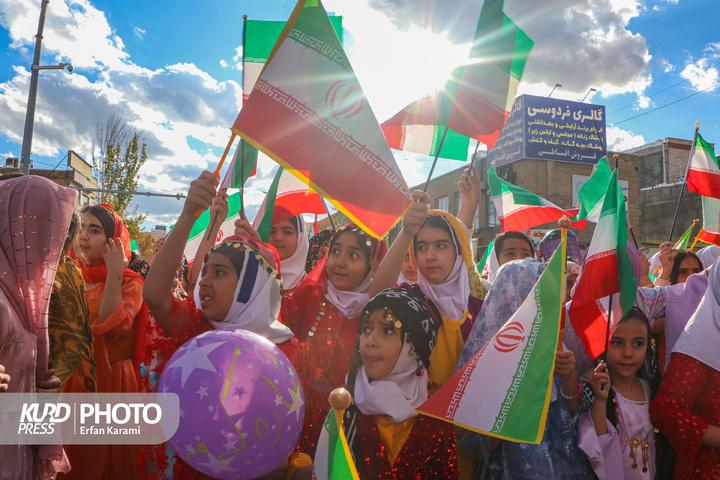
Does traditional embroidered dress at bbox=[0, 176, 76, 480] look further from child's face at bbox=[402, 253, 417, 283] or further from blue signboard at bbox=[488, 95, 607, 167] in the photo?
blue signboard at bbox=[488, 95, 607, 167]

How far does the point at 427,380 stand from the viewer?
215 centimetres

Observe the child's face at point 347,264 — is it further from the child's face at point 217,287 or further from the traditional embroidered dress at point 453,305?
the child's face at point 217,287

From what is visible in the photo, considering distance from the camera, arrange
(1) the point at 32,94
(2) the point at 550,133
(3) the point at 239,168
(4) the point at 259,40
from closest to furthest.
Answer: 1. (3) the point at 239,168
2. (4) the point at 259,40
3. (1) the point at 32,94
4. (2) the point at 550,133

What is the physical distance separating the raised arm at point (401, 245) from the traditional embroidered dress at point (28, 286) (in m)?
1.46

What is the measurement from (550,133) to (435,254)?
24899 mm

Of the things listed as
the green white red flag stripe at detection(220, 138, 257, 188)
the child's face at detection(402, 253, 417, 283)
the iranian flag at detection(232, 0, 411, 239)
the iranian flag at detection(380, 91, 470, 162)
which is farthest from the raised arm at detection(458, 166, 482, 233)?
the green white red flag stripe at detection(220, 138, 257, 188)

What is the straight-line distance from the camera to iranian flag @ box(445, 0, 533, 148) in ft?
9.47

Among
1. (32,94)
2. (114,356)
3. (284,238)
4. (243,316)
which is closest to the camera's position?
(243,316)

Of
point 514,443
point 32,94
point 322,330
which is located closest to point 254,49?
point 322,330

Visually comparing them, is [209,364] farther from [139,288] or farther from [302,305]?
[139,288]

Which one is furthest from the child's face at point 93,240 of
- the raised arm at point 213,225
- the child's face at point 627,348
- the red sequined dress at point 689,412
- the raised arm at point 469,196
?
the red sequined dress at point 689,412

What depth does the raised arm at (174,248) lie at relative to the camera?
1957 millimetres

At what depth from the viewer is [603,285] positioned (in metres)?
2.34

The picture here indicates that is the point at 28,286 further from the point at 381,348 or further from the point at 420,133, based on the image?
the point at 420,133
